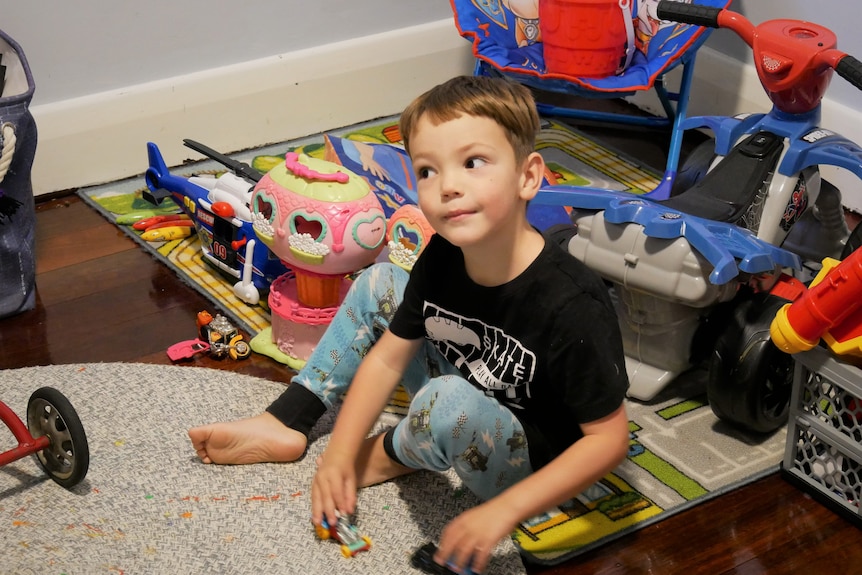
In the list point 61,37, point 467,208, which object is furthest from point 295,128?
point 467,208

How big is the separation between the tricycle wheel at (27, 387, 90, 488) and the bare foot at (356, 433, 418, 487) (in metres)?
0.31

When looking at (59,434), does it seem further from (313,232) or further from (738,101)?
(738,101)

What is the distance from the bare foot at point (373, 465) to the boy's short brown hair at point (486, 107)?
41 cm

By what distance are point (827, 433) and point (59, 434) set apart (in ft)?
2.94

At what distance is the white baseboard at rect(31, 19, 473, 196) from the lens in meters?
1.93

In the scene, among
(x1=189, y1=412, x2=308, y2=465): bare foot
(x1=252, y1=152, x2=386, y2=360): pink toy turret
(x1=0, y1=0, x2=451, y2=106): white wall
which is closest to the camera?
(x1=189, y1=412, x2=308, y2=465): bare foot

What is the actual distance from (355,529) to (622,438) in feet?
1.08

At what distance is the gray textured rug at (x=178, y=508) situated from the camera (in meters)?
1.12

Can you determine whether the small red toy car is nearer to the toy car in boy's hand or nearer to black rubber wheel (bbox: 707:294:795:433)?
the toy car in boy's hand

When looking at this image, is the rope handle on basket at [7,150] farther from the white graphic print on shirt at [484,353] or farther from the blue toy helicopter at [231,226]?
the white graphic print on shirt at [484,353]

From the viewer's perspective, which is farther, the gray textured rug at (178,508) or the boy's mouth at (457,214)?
the gray textured rug at (178,508)

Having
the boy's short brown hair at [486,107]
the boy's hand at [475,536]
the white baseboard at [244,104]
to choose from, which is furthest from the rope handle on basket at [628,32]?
the boy's hand at [475,536]

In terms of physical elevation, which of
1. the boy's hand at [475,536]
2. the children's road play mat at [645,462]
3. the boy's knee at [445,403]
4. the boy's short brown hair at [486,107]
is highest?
the boy's short brown hair at [486,107]

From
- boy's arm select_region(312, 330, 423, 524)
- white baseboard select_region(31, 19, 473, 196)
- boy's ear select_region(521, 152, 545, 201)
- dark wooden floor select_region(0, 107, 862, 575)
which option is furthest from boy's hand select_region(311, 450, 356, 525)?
white baseboard select_region(31, 19, 473, 196)
